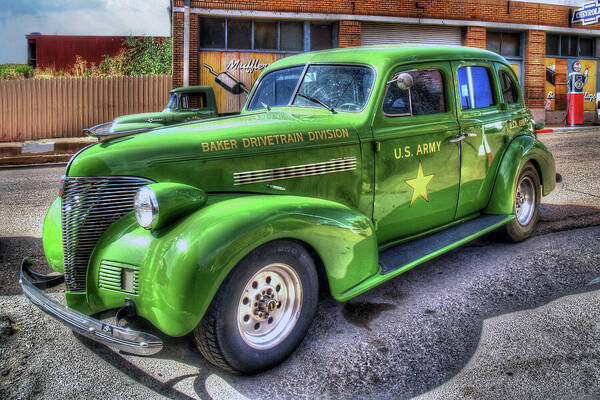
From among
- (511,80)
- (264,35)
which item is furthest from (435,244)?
(264,35)

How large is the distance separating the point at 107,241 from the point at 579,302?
3349 millimetres

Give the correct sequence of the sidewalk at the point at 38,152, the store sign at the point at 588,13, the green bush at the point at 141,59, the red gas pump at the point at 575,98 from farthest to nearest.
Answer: the green bush at the point at 141,59
the store sign at the point at 588,13
the red gas pump at the point at 575,98
the sidewalk at the point at 38,152

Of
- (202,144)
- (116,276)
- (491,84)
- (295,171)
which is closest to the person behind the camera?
(116,276)

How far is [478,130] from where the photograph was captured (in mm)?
4637

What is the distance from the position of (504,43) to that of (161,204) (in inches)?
852

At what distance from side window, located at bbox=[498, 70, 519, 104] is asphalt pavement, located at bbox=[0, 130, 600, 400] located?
1.61m

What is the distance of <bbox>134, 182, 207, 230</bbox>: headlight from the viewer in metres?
2.74

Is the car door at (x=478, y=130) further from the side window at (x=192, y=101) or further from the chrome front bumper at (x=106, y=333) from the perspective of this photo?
the side window at (x=192, y=101)

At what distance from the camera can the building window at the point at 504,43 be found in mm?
21031

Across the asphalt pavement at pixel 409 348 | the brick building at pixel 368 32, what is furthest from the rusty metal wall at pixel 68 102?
the asphalt pavement at pixel 409 348

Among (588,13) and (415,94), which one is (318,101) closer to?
(415,94)

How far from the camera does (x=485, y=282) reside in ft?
14.2

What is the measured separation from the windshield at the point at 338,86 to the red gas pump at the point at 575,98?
63.9ft

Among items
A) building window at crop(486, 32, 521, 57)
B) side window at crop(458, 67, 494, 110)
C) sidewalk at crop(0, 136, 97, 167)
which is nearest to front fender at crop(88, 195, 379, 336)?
side window at crop(458, 67, 494, 110)
